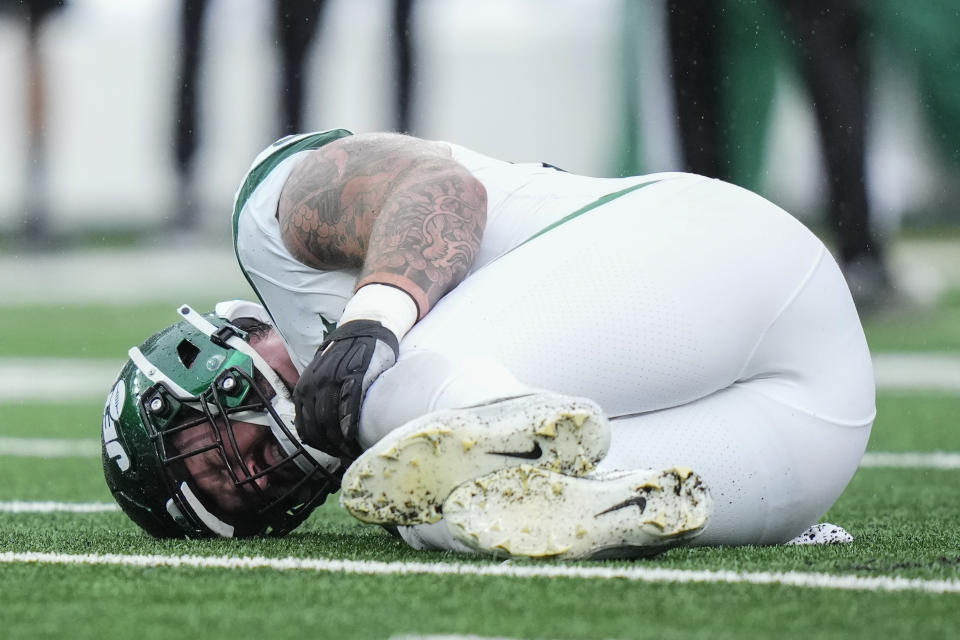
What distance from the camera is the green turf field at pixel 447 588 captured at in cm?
166

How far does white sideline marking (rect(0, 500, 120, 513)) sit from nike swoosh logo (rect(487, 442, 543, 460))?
A: 4.86 ft

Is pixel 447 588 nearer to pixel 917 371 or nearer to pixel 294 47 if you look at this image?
pixel 917 371

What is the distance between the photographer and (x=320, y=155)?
239 cm

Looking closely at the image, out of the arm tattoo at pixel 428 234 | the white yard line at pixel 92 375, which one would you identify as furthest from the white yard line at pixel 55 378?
the arm tattoo at pixel 428 234

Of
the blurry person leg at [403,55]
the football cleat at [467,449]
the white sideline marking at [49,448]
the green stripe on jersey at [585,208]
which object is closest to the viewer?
the football cleat at [467,449]

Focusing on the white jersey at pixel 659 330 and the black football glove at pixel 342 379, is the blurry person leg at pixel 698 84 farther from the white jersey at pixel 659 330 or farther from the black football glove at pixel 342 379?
the black football glove at pixel 342 379

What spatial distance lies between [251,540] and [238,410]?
9.6 inches

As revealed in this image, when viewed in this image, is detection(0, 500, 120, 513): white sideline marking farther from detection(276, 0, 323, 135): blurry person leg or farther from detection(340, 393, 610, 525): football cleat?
detection(276, 0, 323, 135): blurry person leg

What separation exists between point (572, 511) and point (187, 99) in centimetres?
1236

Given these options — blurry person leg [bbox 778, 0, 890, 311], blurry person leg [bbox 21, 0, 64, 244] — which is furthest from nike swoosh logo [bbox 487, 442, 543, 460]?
blurry person leg [bbox 21, 0, 64, 244]

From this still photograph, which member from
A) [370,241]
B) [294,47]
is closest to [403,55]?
[294,47]

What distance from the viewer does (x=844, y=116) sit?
306 inches

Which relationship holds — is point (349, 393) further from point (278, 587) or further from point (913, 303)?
point (913, 303)

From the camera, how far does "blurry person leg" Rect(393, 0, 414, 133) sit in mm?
12445
